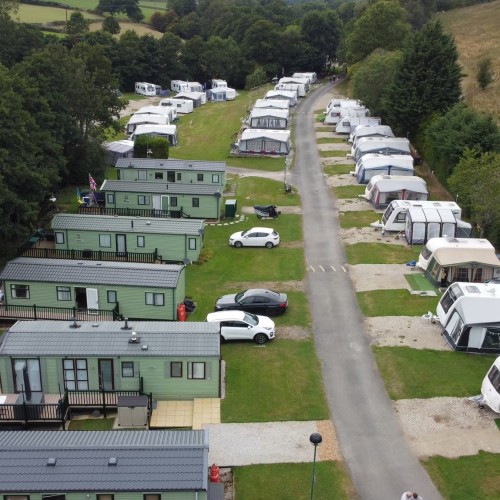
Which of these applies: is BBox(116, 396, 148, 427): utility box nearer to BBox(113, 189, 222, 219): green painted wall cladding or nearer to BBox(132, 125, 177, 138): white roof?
BBox(113, 189, 222, 219): green painted wall cladding

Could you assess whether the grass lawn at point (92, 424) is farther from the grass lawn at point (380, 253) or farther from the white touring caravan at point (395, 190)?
the white touring caravan at point (395, 190)

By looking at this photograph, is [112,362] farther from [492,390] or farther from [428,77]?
[428,77]

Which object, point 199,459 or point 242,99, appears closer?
point 199,459

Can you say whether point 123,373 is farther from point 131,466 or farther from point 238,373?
point 131,466

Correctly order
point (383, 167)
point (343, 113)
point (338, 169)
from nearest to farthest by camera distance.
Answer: point (383, 167) < point (338, 169) < point (343, 113)

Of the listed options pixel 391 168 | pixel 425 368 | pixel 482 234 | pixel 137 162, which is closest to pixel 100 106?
pixel 137 162

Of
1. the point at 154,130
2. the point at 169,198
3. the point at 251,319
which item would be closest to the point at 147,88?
the point at 154,130
